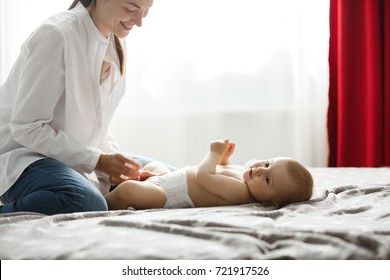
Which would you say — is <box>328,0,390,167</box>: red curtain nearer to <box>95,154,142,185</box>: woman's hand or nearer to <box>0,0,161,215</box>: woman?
<box>0,0,161,215</box>: woman

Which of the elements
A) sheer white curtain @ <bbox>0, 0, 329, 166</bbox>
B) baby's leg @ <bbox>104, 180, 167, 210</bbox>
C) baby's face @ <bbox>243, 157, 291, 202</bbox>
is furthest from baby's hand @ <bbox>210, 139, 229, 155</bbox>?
sheer white curtain @ <bbox>0, 0, 329, 166</bbox>

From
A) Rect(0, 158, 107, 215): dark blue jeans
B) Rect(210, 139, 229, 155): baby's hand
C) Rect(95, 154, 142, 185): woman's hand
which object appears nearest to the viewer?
Rect(0, 158, 107, 215): dark blue jeans

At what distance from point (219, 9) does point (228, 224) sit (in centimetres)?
218

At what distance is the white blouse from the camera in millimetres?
1830

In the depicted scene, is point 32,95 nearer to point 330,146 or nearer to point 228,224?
point 228,224

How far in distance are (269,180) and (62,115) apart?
2.29 ft

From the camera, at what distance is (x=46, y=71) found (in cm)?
183

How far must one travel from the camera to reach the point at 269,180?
186 cm

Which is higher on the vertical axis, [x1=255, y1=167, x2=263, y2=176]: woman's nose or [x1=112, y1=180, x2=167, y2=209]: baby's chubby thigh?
[x1=255, y1=167, x2=263, y2=176]: woman's nose

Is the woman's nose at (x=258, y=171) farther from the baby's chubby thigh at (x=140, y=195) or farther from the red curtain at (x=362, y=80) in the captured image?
the red curtain at (x=362, y=80)

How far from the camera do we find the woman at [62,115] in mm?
1726

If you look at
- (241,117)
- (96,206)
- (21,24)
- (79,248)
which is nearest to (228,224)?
(79,248)

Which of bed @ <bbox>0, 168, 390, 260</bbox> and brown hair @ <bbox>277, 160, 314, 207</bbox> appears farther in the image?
brown hair @ <bbox>277, 160, 314, 207</bbox>

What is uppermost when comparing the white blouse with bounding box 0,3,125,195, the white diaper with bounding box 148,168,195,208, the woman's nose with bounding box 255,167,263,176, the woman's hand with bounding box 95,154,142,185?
the white blouse with bounding box 0,3,125,195
